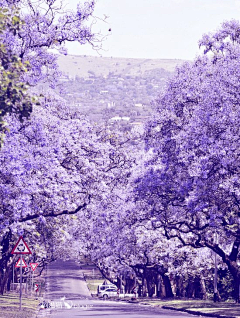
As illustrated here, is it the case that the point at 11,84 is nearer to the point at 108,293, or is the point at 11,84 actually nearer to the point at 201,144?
the point at 201,144

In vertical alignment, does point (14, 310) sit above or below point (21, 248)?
below

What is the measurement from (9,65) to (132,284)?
2632 inches

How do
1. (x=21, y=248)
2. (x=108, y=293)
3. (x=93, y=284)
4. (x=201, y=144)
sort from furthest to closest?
(x=93, y=284) < (x=108, y=293) < (x=201, y=144) < (x=21, y=248)

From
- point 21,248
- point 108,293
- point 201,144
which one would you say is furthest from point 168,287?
point 21,248

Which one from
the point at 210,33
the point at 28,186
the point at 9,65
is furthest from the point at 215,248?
the point at 9,65

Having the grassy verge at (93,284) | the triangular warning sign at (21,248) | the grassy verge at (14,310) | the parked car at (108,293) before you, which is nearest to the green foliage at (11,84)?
the triangular warning sign at (21,248)

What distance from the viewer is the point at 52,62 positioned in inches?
985

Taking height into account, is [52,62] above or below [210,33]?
below

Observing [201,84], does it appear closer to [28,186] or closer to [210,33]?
[210,33]

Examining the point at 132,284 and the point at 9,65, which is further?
the point at 132,284

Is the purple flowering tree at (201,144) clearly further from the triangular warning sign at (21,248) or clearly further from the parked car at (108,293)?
the parked car at (108,293)

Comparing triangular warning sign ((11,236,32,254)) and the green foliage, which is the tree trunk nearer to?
triangular warning sign ((11,236,32,254))

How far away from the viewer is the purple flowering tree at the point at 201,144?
27.7 m

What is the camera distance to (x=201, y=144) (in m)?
28.0
